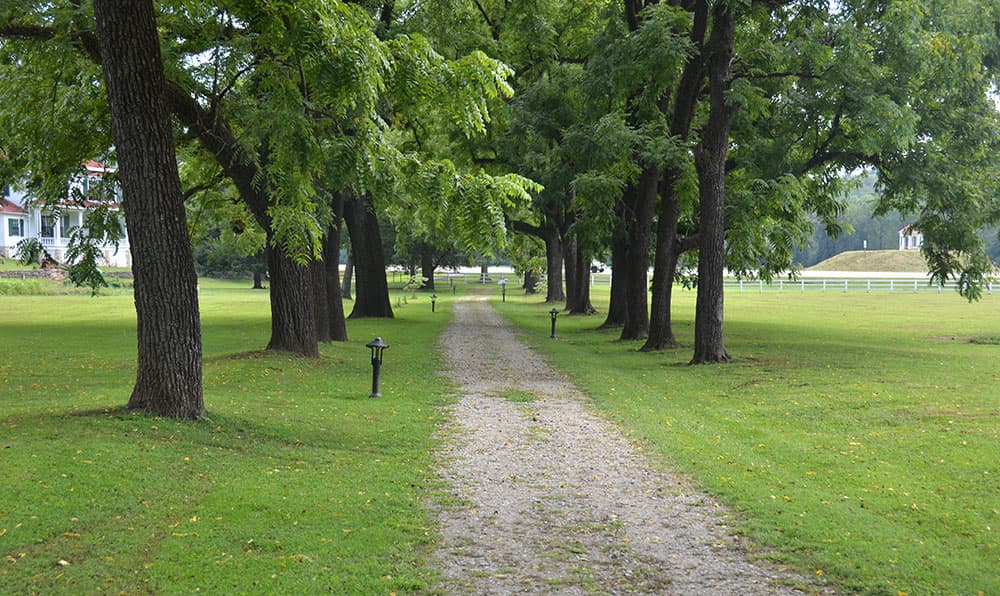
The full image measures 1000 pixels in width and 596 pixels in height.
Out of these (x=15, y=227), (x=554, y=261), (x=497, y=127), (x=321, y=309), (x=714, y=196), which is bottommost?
(x=321, y=309)

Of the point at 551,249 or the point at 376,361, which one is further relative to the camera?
the point at 551,249

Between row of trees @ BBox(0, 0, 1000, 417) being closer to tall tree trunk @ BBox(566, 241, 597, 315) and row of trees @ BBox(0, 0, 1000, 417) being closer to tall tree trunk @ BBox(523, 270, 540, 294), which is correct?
tall tree trunk @ BBox(566, 241, 597, 315)

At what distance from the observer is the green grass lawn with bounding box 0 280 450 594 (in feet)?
16.8

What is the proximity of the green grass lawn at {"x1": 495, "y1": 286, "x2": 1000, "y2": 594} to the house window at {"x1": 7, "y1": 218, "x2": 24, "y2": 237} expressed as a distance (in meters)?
55.4

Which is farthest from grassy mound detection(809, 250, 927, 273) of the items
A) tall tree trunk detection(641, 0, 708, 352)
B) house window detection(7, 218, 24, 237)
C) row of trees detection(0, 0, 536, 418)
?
row of trees detection(0, 0, 536, 418)

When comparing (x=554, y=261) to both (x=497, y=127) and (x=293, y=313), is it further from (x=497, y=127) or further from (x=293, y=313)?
(x=293, y=313)

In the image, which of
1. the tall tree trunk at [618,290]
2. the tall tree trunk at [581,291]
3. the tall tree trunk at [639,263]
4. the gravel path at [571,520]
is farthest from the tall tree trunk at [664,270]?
the tall tree trunk at [581,291]

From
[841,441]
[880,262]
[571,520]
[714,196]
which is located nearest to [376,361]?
[841,441]

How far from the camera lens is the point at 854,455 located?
28.7 feet

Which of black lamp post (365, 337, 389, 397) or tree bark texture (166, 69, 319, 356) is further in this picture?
black lamp post (365, 337, 389, 397)

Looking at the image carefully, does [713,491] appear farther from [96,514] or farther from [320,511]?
[96,514]

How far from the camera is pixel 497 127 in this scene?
82.9 feet

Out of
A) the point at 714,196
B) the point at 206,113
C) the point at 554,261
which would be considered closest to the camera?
the point at 206,113

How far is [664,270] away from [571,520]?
1467 cm
